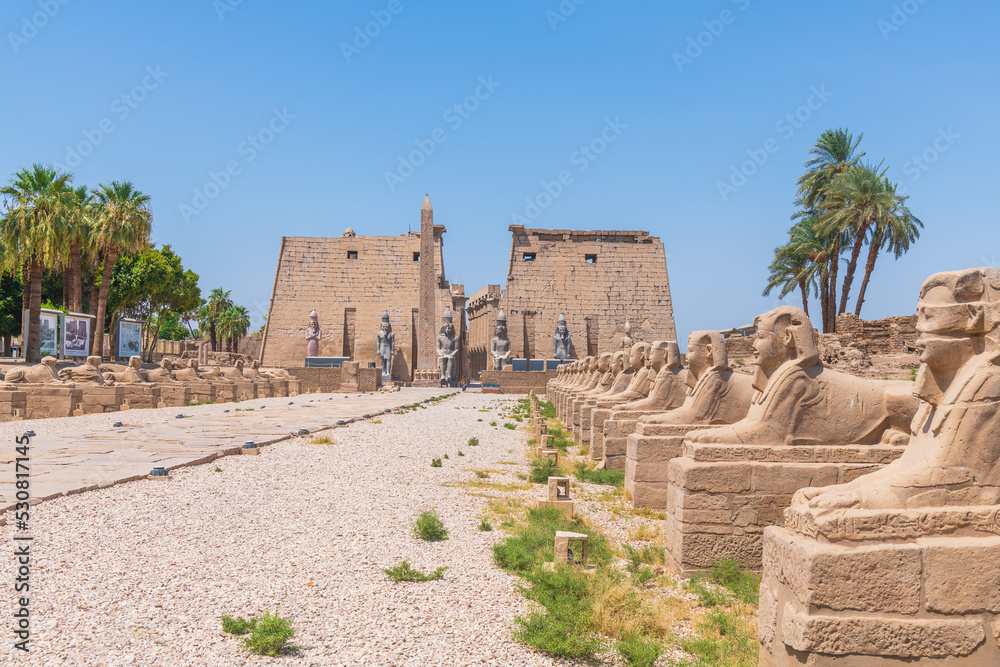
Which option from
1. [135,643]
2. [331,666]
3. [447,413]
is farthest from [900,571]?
[447,413]

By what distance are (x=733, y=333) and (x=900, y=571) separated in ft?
97.6

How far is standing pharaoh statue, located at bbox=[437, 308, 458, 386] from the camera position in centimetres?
3303

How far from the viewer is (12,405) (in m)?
13.5

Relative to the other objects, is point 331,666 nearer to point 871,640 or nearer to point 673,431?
point 871,640

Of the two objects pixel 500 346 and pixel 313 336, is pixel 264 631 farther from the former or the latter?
pixel 313 336

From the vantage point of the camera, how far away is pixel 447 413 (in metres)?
17.0

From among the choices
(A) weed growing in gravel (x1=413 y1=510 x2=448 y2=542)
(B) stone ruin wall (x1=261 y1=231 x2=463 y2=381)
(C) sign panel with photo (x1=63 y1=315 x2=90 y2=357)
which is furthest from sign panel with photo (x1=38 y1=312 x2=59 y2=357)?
(A) weed growing in gravel (x1=413 y1=510 x2=448 y2=542)

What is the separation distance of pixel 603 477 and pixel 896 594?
479 cm

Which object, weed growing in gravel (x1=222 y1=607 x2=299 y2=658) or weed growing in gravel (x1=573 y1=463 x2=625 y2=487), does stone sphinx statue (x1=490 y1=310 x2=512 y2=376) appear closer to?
weed growing in gravel (x1=573 y1=463 x2=625 y2=487)

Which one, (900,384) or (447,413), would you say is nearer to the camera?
(900,384)

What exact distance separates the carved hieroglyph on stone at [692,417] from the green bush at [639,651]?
2.88 metres

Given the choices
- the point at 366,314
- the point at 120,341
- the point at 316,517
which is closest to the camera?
the point at 316,517

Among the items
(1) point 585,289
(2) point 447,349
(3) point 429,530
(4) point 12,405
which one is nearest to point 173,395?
(4) point 12,405

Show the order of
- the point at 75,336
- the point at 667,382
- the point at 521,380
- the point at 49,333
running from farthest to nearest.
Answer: the point at 521,380
the point at 75,336
the point at 49,333
the point at 667,382
